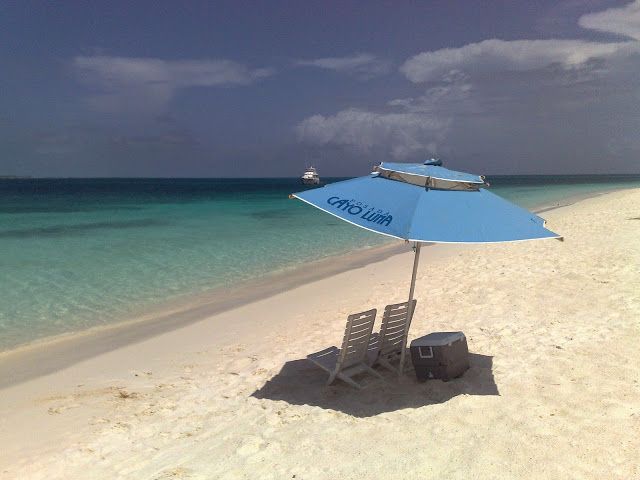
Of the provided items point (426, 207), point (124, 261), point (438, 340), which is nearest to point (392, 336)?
point (438, 340)

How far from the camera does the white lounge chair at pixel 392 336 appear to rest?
19.2ft

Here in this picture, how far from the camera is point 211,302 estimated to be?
11031mm

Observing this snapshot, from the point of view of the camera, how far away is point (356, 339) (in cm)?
547

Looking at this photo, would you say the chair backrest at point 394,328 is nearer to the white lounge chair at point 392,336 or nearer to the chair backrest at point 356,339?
the white lounge chair at point 392,336

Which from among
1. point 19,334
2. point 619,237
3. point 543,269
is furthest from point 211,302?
point 619,237

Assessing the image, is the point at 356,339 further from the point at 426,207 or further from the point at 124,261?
the point at 124,261

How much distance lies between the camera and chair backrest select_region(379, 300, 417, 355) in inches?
231

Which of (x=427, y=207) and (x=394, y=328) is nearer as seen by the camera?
(x=427, y=207)

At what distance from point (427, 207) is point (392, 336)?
6.05 ft

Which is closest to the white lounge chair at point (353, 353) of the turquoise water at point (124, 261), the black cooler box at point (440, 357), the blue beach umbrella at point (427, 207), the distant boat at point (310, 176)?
the black cooler box at point (440, 357)

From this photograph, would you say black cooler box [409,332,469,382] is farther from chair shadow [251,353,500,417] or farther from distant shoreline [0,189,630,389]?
distant shoreline [0,189,630,389]

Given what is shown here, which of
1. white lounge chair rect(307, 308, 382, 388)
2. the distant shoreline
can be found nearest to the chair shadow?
white lounge chair rect(307, 308, 382, 388)

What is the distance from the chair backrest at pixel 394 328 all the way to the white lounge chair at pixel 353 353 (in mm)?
246

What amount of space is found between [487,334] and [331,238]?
1500 centimetres
